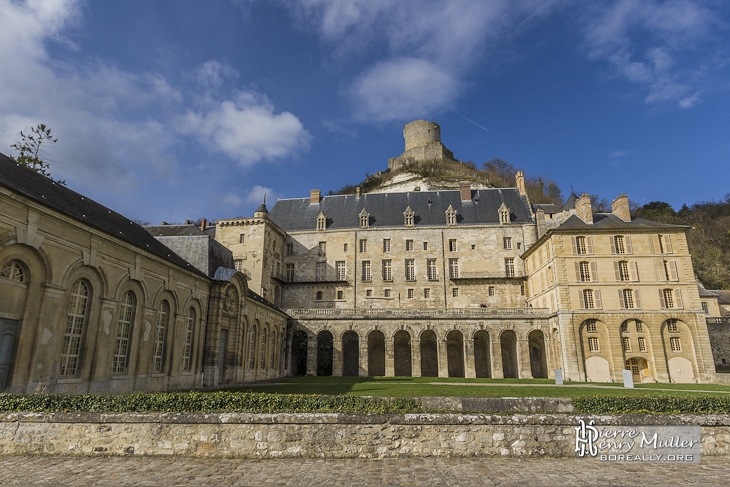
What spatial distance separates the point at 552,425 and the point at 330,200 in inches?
1574

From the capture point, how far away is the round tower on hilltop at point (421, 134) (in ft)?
245

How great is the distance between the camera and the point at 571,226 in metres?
31.4

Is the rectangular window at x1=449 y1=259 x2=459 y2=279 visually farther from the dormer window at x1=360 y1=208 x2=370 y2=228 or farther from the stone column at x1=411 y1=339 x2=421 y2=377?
the dormer window at x1=360 y1=208 x2=370 y2=228

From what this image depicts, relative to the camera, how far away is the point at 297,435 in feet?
24.0

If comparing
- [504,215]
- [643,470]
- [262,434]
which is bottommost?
[643,470]

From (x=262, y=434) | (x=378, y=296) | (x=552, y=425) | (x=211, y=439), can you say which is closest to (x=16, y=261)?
(x=211, y=439)

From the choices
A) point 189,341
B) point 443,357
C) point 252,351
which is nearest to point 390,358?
point 443,357

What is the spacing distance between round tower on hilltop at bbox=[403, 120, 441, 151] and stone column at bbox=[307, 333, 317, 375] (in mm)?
48290

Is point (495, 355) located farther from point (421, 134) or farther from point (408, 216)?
point (421, 134)

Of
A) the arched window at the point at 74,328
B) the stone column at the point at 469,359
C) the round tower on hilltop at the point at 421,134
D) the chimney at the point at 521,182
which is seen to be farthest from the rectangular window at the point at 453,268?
the round tower on hilltop at the point at 421,134

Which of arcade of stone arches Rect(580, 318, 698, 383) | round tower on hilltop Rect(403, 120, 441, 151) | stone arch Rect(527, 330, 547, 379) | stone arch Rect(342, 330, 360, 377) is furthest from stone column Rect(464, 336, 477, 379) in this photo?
round tower on hilltop Rect(403, 120, 441, 151)

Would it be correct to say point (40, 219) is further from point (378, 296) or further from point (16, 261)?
point (378, 296)

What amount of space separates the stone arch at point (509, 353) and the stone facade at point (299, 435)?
2909 cm

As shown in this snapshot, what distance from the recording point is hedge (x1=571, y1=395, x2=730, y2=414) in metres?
8.30
